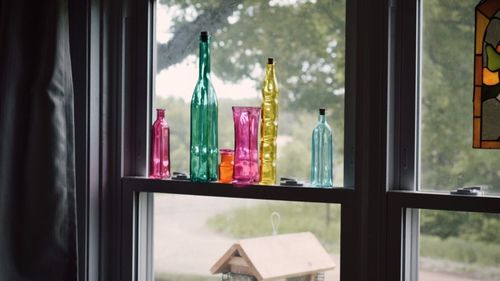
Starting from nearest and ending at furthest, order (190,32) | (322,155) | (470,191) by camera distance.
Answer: (470,191), (322,155), (190,32)

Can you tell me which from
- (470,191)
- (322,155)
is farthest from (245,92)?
(470,191)

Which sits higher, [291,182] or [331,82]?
[331,82]

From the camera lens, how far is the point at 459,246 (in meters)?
1.54

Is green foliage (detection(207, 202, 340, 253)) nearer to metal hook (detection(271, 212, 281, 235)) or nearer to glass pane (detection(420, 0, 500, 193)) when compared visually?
metal hook (detection(271, 212, 281, 235))

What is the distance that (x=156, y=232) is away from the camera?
198 cm

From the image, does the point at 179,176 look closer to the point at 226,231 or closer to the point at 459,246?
the point at 226,231

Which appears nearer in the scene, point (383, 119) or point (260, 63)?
point (383, 119)

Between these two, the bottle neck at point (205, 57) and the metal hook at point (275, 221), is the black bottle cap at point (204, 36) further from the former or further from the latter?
the metal hook at point (275, 221)

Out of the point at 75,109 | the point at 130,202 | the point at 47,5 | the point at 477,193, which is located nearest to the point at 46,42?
the point at 47,5

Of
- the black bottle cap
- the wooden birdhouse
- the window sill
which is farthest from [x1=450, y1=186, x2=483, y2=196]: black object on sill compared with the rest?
the black bottle cap

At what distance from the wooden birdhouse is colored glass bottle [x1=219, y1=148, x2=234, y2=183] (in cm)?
19

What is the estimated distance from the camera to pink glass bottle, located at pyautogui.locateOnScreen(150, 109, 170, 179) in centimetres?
188

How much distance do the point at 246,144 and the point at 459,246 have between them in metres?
0.62

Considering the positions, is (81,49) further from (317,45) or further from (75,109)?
(317,45)
